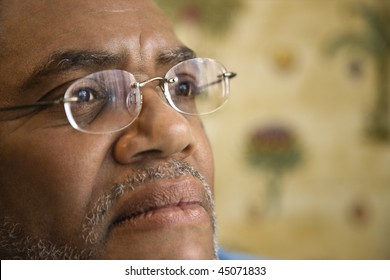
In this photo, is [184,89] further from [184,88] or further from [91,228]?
[91,228]

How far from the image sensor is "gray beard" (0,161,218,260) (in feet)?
3.29

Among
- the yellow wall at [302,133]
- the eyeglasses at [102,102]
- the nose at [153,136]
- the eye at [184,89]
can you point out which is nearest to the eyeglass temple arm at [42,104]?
the eyeglasses at [102,102]

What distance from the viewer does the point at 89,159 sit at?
102cm

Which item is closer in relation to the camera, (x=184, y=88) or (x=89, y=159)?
(x=89, y=159)

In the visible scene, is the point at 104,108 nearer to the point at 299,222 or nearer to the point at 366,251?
the point at 299,222

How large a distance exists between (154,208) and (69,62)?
305 mm

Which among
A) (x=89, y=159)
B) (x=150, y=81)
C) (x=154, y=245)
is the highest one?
(x=150, y=81)

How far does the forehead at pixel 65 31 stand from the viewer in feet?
3.50

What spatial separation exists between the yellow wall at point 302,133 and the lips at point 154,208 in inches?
60.2

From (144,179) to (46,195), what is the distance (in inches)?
7.4

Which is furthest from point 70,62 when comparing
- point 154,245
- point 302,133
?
point 302,133

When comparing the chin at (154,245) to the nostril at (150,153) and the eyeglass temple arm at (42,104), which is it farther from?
the eyeglass temple arm at (42,104)

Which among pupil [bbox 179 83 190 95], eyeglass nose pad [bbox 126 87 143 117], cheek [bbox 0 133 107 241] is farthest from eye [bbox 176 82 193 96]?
cheek [bbox 0 133 107 241]

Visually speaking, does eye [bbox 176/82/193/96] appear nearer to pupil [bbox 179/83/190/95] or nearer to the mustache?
pupil [bbox 179/83/190/95]
